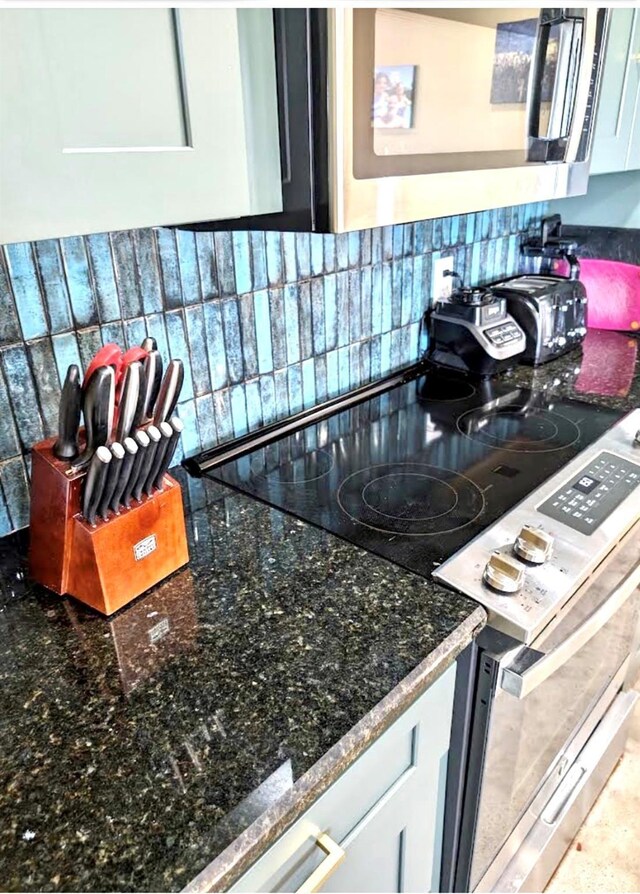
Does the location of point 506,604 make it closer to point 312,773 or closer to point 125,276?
point 312,773

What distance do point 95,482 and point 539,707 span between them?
747 mm

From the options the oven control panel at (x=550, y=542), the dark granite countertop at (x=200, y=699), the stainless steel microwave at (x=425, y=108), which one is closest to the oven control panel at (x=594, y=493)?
the oven control panel at (x=550, y=542)

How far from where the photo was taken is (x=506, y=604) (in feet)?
2.59

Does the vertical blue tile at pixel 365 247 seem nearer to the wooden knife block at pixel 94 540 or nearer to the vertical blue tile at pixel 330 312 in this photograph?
the vertical blue tile at pixel 330 312

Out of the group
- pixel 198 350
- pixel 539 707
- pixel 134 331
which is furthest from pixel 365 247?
pixel 539 707

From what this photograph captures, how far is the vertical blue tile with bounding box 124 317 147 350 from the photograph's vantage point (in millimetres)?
979

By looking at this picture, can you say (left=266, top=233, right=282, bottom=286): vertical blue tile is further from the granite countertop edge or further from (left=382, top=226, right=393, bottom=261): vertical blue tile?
the granite countertop edge

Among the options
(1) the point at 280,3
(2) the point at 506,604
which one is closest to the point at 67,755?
(2) the point at 506,604

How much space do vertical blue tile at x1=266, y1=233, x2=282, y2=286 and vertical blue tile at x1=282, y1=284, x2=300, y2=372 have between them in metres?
0.04

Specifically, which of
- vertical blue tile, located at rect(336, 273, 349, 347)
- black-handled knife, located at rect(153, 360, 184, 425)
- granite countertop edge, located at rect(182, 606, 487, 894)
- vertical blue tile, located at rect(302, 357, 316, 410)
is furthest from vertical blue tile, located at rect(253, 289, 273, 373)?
granite countertop edge, located at rect(182, 606, 487, 894)

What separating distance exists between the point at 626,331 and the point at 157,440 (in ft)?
5.15

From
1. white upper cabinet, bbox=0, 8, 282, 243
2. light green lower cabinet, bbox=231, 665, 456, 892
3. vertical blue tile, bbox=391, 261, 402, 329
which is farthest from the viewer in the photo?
vertical blue tile, bbox=391, 261, 402, 329

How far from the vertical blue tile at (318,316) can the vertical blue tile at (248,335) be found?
0.54 feet

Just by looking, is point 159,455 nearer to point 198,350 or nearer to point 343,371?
point 198,350
